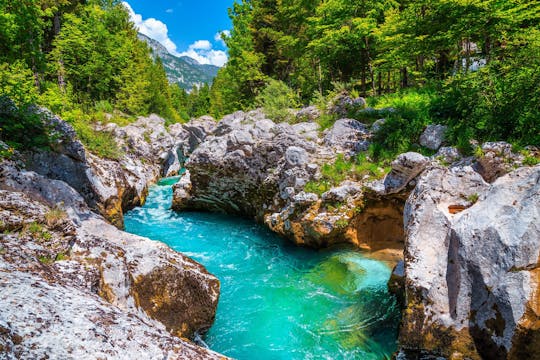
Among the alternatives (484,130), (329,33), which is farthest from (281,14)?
(484,130)

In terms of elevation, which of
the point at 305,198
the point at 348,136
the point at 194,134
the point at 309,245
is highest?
the point at 194,134

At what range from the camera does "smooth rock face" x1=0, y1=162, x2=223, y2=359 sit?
3066mm

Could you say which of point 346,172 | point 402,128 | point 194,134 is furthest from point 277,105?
point 194,134

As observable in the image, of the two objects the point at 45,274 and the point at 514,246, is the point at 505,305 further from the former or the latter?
the point at 45,274

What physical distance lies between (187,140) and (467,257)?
31615 mm

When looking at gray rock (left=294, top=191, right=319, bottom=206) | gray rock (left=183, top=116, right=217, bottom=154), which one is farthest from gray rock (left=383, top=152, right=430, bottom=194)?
gray rock (left=183, top=116, right=217, bottom=154)

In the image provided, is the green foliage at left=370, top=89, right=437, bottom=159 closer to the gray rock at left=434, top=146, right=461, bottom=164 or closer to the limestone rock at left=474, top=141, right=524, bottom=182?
the gray rock at left=434, top=146, right=461, bottom=164

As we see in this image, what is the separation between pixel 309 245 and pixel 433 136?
6.16 m

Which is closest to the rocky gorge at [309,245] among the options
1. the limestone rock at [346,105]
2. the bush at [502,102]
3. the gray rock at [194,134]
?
the bush at [502,102]

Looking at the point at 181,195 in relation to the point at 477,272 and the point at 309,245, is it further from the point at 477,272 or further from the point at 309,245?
the point at 477,272

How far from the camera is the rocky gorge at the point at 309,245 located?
3.49 m

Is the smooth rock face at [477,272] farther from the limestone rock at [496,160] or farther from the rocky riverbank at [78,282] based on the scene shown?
the rocky riverbank at [78,282]

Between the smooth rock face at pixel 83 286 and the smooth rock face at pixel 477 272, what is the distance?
462cm

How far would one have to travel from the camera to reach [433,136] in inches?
440
